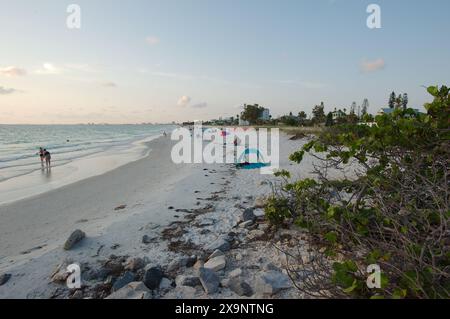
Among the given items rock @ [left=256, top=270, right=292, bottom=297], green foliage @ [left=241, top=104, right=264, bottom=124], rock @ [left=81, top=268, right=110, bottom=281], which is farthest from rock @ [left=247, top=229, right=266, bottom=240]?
green foliage @ [left=241, top=104, right=264, bottom=124]

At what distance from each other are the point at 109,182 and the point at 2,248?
6.49 metres

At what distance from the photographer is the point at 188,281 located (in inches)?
140

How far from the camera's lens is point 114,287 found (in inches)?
139

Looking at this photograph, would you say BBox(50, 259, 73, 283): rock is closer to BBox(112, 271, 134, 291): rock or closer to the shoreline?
BBox(112, 271, 134, 291): rock

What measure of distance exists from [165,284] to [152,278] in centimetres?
19

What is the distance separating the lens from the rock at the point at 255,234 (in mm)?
4867

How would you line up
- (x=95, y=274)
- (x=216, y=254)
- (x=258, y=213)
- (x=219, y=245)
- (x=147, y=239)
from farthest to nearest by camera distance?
(x=258, y=213), (x=147, y=239), (x=219, y=245), (x=216, y=254), (x=95, y=274)

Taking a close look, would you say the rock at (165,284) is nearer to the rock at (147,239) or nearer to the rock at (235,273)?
the rock at (235,273)

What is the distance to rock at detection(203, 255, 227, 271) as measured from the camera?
3.88 m

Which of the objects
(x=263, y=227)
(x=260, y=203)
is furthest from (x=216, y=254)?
(x=260, y=203)

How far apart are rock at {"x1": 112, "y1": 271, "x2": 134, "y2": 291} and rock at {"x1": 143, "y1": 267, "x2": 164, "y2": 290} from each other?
23cm

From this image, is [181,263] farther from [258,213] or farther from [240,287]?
[258,213]
